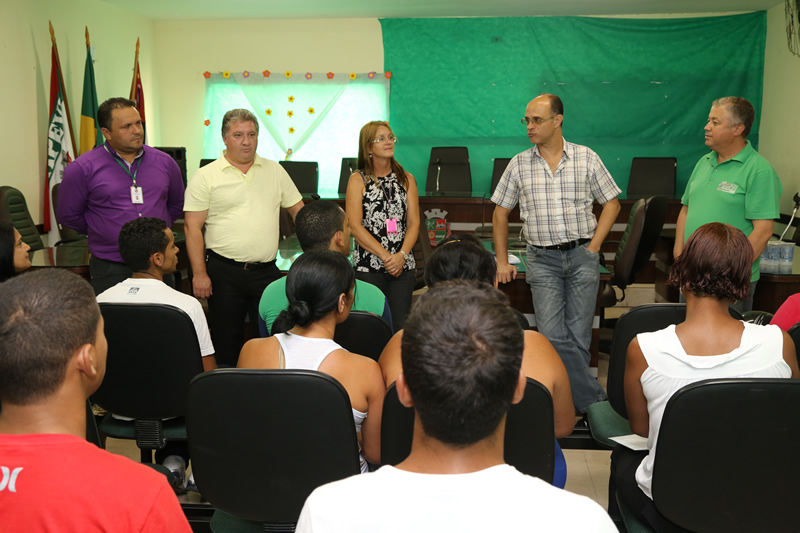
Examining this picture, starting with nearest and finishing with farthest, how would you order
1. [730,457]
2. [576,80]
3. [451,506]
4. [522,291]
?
[451,506]
[730,457]
[522,291]
[576,80]

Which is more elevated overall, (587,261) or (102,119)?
(102,119)

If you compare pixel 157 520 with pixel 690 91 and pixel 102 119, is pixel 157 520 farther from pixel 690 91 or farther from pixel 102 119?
pixel 690 91

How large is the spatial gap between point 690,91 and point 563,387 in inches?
265

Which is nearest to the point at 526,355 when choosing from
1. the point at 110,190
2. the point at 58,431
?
the point at 58,431

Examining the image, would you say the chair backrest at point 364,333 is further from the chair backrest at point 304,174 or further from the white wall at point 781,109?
the white wall at point 781,109

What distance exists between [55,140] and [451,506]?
6076 millimetres

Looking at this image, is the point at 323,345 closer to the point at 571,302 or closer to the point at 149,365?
the point at 149,365

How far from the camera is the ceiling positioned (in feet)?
22.4

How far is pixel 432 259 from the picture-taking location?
1.95 metres

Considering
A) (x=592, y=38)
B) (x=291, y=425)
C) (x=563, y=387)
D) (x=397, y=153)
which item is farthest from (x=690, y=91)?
(x=291, y=425)

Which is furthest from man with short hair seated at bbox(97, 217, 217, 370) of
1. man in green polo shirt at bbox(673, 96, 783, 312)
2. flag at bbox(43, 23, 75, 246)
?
flag at bbox(43, 23, 75, 246)

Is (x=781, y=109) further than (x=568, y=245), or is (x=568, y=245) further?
(x=781, y=109)

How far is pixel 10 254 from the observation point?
2.27 metres

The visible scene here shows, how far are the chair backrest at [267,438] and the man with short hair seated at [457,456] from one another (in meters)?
0.57
